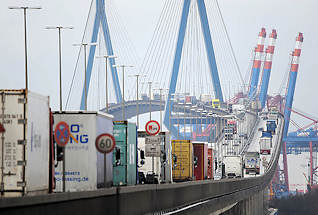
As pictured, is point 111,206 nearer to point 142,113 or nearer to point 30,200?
point 30,200

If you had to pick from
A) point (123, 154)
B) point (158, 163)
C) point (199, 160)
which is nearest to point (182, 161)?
point (199, 160)

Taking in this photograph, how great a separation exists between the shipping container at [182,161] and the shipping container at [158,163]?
224 inches

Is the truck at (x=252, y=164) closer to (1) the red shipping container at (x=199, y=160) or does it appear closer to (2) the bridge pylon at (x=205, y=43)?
(2) the bridge pylon at (x=205, y=43)

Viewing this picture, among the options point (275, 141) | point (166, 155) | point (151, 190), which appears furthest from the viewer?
point (275, 141)

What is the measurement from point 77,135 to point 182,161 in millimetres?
26303

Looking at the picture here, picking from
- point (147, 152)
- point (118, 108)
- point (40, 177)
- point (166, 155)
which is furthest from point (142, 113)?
point (40, 177)

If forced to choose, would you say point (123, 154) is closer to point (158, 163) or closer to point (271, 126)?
point (158, 163)

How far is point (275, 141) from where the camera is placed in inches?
7229

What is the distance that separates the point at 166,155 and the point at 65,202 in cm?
2792

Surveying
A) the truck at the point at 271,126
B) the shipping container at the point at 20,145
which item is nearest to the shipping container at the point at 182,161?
the shipping container at the point at 20,145

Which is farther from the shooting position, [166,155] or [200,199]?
[166,155]

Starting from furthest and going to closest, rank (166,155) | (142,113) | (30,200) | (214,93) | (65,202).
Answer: (142,113), (214,93), (166,155), (65,202), (30,200)

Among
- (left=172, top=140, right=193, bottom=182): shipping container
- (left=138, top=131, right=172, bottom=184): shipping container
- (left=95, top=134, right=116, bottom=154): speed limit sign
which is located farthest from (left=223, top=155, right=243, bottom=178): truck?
(left=95, top=134, right=116, bottom=154): speed limit sign

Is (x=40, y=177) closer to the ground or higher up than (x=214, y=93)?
closer to the ground
